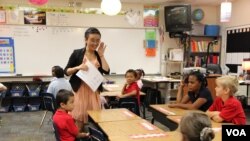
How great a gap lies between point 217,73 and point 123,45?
239 cm

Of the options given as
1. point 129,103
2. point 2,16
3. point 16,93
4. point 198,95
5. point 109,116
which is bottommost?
point 16,93

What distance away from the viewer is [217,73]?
6.03m

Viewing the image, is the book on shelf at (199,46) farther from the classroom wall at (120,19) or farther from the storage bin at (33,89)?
the storage bin at (33,89)

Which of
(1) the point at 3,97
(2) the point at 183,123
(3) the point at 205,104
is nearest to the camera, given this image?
(2) the point at 183,123

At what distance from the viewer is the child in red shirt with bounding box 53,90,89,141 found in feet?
7.28

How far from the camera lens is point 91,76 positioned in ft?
7.45

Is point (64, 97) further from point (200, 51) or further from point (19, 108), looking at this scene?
point (200, 51)

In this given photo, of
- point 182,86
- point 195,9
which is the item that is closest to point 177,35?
point 195,9

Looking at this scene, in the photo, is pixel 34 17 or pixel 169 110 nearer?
pixel 169 110

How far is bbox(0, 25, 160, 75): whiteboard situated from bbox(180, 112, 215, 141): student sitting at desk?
5.37 metres

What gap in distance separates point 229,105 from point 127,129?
3.11 feet

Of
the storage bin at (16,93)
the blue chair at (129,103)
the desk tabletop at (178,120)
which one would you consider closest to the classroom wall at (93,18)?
the storage bin at (16,93)

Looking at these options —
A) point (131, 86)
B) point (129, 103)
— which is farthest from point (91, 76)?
point (131, 86)

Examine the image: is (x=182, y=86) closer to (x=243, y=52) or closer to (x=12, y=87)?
(x=243, y=52)
